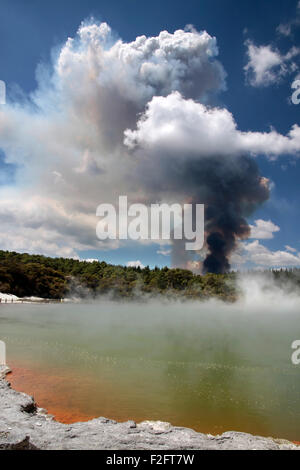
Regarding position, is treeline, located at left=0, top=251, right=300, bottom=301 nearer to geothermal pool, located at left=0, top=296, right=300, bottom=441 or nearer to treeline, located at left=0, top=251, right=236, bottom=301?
treeline, located at left=0, top=251, right=236, bottom=301

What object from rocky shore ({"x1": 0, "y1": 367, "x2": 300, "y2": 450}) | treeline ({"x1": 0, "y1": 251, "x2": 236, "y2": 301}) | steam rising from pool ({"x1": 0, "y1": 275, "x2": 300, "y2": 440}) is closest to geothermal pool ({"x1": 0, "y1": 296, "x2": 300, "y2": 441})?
steam rising from pool ({"x1": 0, "y1": 275, "x2": 300, "y2": 440})

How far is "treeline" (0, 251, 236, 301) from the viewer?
3123 inches

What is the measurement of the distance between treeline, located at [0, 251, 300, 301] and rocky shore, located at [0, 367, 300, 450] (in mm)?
73427

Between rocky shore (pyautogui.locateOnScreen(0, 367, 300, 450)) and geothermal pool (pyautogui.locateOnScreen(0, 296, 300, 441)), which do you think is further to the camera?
geothermal pool (pyautogui.locateOnScreen(0, 296, 300, 441))

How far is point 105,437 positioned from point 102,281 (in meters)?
93.8

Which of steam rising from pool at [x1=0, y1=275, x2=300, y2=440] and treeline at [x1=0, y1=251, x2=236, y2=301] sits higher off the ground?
treeline at [x1=0, y1=251, x2=236, y2=301]

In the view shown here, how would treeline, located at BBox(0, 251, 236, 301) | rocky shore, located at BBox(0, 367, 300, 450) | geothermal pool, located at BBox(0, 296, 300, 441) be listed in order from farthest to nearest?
1. treeline, located at BBox(0, 251, 236, 301)
2. geothermal pool, located at BBox(0, 296, 300, 441)
3. rocky shore, located at BBox(0, 367, 300, 450)

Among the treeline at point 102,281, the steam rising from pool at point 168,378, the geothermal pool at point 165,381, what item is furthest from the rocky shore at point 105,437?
the treeline at point 102,281

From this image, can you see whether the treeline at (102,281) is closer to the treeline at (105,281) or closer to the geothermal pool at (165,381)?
the treeline at (105,281)

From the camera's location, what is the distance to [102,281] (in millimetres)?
98000

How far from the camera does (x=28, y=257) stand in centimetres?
9712
